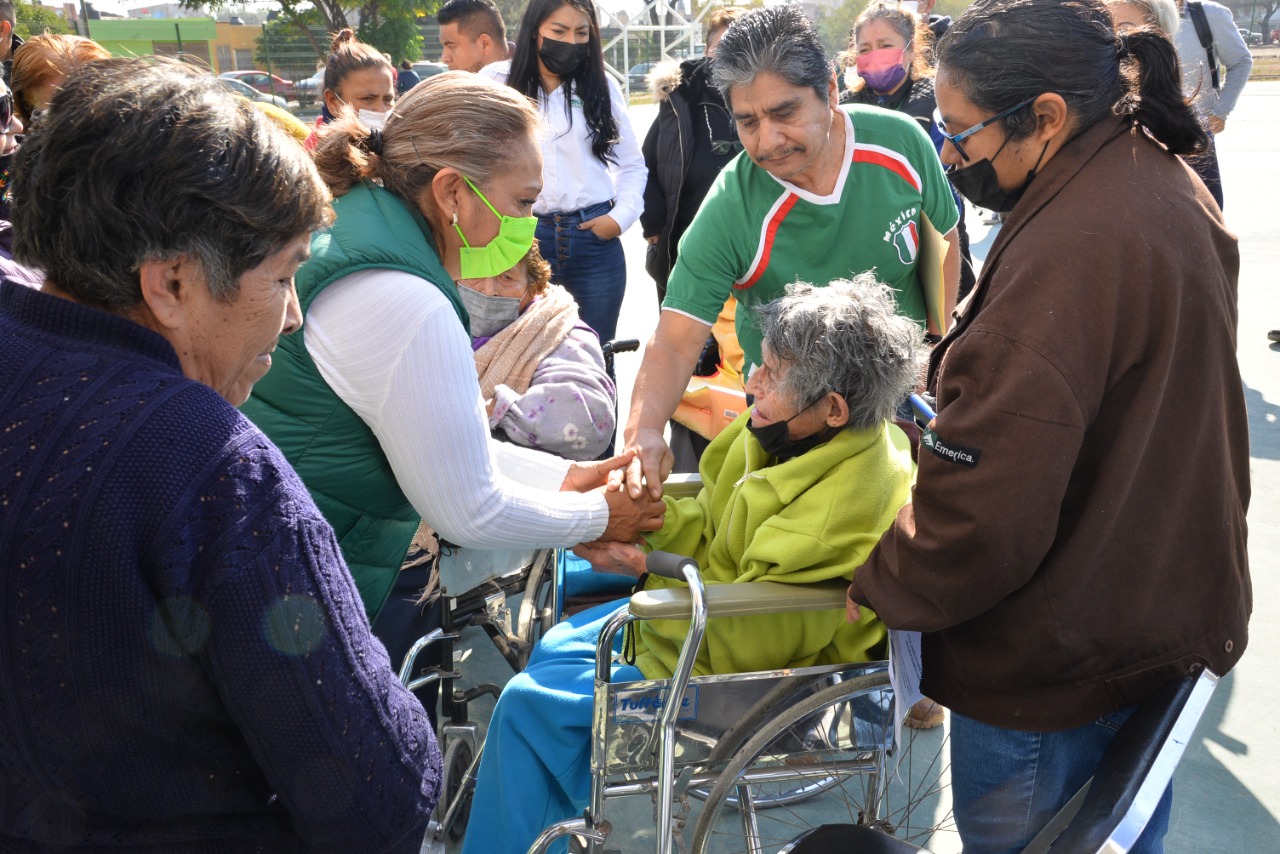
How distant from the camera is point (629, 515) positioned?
7.91 ft

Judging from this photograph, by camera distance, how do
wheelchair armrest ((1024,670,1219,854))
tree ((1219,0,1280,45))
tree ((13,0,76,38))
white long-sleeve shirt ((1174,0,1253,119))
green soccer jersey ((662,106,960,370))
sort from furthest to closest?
1. tree ((1219,0,1280,45))
2. tree ((13,0,76,38))
3. white long-sleeve shirt ((1174,0,1253,119))
4. green soccer jersey ((662,106,960,370))
5. wheelchair armrest ((1024,670,1219,854))

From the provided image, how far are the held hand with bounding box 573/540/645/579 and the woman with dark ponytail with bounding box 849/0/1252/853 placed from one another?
793 mm

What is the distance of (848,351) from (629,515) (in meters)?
0.63

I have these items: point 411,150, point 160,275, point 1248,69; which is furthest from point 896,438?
point 1248,69

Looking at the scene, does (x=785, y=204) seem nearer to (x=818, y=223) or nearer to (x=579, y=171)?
(x=818, y=223)

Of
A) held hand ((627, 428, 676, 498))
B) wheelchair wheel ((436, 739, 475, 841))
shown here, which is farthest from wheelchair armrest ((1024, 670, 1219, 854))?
wheelchair wheel ((436, 739, 475, 841))

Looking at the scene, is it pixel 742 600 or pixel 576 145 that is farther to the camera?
pixel 576 145

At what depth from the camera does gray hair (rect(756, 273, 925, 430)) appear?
2.26 meters

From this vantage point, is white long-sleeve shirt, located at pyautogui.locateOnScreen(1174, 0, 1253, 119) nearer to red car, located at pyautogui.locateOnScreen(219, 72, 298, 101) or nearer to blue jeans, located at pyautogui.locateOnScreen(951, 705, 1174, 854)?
blue jeans, located at pyautogui.locateOnScreen(951, 705, 1174, 854)

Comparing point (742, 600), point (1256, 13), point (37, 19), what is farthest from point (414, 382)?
point (1256, 13)

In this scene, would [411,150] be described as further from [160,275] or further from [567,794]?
[567,794]

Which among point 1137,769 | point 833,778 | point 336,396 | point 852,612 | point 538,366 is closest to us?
point 1137,769

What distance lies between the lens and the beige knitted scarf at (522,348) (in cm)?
297

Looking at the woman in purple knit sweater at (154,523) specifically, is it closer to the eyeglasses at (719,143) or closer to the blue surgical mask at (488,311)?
the blue surgical mask at (488,311)
